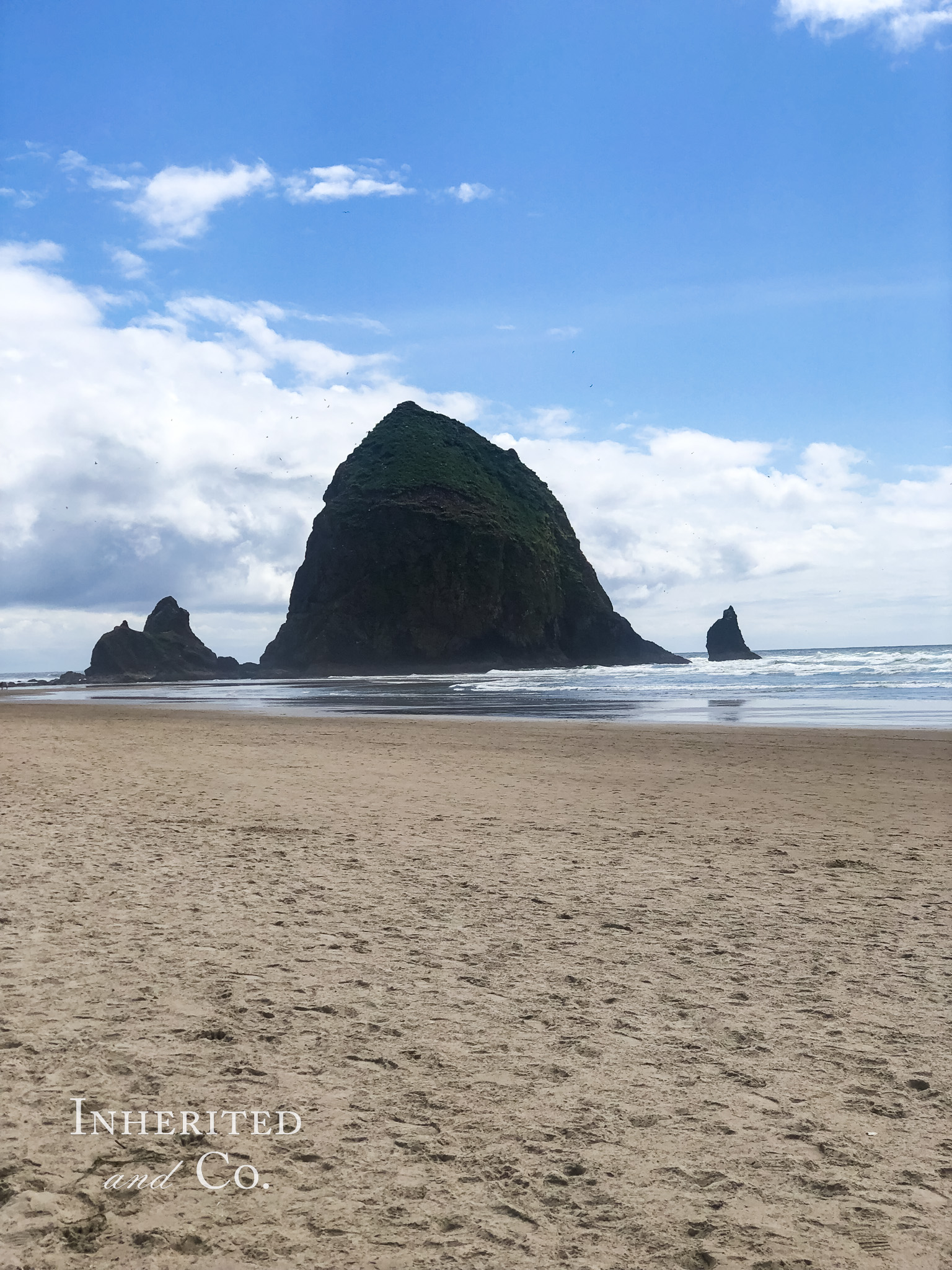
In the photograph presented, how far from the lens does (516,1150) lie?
8.86 feet

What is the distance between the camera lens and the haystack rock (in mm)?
93438

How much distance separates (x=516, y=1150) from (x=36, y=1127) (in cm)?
151

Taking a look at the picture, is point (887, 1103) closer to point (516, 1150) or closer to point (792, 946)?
point (516, 1150)

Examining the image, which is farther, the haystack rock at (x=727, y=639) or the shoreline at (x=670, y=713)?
the haystack rock at (x=727, y=639)

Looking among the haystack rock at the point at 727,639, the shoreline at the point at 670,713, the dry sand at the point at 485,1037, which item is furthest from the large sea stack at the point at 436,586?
the dry sand at the point at 485,1037

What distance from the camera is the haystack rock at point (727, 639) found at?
9344cm

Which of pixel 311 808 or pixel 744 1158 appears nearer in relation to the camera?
pixel 744 1158

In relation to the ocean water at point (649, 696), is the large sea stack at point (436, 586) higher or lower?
higher

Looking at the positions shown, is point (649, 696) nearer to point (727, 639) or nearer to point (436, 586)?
point (436, 586)

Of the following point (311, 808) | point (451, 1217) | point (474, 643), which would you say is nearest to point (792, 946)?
point (451, 1217)

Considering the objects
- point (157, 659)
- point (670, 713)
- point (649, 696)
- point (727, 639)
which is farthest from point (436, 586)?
point (670, 713)

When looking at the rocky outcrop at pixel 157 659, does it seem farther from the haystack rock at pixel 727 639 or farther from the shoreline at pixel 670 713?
the haystack rock at pixel 727 639

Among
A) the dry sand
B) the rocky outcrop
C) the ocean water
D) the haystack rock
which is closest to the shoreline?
the ocean water

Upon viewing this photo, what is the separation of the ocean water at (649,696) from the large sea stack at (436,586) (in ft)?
71.3
